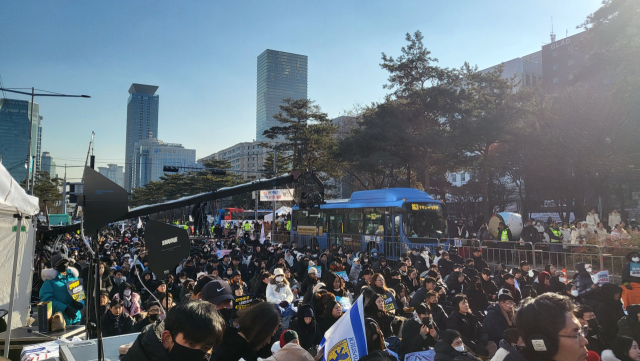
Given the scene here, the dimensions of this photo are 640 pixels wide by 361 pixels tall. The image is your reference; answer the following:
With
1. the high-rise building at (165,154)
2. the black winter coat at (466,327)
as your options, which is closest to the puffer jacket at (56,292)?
the black winter coat at (466,327)

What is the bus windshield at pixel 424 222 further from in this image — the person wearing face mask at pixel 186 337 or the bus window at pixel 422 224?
the person wearing face mask at pixel 186 337

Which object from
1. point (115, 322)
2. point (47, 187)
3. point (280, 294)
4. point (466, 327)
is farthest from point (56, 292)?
point (47, 187)

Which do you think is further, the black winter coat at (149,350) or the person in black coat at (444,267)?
the person in black coat at (444,267)

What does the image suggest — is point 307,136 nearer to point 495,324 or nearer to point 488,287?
point 488,287

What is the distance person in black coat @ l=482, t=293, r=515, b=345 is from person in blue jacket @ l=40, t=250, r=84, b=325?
6.55m

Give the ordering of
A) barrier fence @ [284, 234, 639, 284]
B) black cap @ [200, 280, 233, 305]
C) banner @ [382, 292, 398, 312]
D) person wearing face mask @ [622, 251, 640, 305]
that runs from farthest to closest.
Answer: barrier fence @ [284, 234, 639, 284] < person wearing face mask @ [622, 251, 640, 305] < banner @ [382, 292, 398, 312] < black cap @ [200, 280, 233, 305]

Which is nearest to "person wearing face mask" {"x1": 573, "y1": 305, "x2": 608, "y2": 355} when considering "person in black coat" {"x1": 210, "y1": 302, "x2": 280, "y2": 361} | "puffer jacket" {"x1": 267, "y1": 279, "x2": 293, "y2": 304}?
"person in black coat" {"x1": 210, "y1": 302, "x2": 280, "y2": 361}

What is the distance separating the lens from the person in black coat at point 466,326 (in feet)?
20.5

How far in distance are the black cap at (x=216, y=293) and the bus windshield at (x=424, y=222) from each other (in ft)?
48.1

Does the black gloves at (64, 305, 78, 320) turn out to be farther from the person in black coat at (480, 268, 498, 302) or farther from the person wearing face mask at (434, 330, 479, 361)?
the person in black coat at (480, 268, 498, 302)

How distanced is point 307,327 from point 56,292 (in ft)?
13.4

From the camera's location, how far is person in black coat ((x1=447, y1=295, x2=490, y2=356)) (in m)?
6.24

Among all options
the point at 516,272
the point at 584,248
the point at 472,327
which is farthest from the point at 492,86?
the point at 472,327

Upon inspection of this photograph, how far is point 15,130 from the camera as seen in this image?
30766mm
